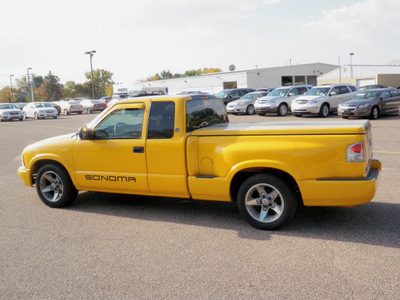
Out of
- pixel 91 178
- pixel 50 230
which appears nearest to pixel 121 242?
pixel 50 230

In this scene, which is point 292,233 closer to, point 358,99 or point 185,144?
point 185,144

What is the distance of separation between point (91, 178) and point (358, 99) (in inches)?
699

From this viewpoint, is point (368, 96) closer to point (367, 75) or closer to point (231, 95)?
point (231, 95)

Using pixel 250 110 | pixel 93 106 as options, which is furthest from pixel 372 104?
pixel 93 106

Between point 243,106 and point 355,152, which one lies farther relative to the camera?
point 243,106

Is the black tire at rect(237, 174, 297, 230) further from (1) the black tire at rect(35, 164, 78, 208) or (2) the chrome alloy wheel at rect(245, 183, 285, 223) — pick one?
(1) the black tire at rect(35, 164, 78, 208)

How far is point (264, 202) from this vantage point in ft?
16.6

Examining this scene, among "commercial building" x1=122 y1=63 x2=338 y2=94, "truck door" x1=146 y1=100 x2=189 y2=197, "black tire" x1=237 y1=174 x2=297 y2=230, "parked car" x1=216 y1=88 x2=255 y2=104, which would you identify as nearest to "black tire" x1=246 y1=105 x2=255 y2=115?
"parked car" x1=216 y1=88 x2=255 y2=104

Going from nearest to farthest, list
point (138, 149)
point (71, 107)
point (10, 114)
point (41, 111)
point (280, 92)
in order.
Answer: point (138, 149), point (280, 92), point (10, 114), point (41, 111), point (71, 107)

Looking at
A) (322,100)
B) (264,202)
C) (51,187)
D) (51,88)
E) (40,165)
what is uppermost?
(51,88)

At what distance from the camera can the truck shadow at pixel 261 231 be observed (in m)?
4.86

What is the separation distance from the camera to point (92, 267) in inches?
166

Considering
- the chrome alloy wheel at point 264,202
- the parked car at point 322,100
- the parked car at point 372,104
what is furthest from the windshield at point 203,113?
the parked car at point 322,100

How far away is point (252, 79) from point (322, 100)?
35.8 m
